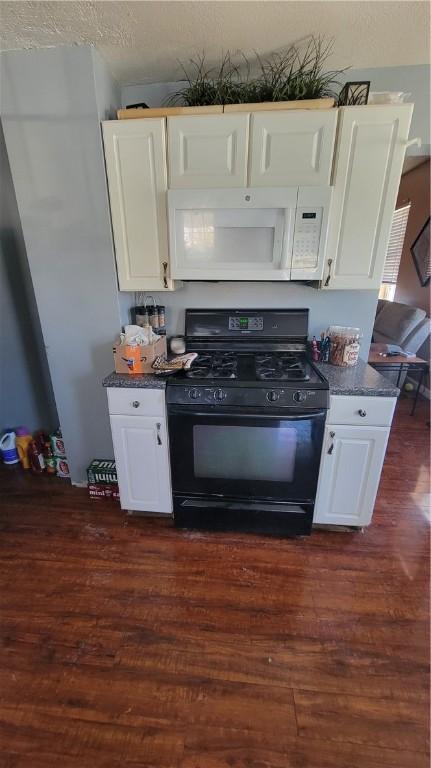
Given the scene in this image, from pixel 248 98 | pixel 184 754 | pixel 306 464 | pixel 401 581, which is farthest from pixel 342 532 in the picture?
pixel 248 98

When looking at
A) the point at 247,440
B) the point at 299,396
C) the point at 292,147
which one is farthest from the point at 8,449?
the point at 292,147

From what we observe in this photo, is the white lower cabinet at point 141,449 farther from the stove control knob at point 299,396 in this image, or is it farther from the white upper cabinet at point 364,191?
the white upper cabinet at point 364,191

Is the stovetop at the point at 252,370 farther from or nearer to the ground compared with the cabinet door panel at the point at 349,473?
farther from the ground

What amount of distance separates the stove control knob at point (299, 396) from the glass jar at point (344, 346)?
0.44 meters

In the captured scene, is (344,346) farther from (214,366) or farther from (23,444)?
(23,444)

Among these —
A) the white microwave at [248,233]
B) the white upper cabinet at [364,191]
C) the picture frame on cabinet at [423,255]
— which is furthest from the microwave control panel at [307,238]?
the picture frame on cabinet at [423,255]

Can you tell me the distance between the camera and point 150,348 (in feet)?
5.53

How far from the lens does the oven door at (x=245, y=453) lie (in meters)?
1.56

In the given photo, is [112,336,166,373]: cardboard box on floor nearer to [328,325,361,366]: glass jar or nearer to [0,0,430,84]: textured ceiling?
[328,325,361,366]: glass jar

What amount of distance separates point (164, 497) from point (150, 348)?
2.86ft

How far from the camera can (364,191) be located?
1543 millimetres

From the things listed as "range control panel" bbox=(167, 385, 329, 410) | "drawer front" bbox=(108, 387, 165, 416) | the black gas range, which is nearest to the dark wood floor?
the black gas range

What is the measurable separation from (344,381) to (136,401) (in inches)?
42.3

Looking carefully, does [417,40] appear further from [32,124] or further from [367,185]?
[32,124]
